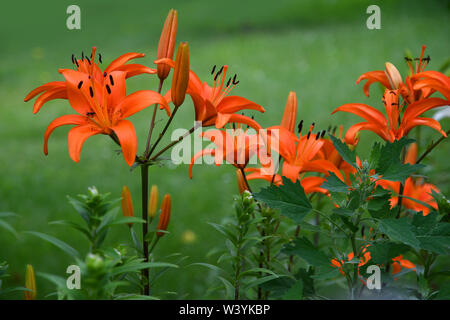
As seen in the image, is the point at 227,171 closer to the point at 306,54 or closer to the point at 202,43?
the point at 306,54

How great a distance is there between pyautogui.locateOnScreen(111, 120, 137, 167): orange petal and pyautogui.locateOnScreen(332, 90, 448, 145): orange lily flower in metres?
0.34

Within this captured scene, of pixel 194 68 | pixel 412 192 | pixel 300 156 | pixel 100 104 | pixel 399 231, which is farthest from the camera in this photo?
pixel 194 68

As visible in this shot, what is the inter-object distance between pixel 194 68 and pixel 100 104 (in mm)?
4487

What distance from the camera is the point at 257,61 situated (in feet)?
18.2

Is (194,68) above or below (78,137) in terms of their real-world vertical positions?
above

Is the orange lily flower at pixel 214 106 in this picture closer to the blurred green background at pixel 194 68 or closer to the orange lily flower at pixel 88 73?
the orange lily flower at pixel 88 73

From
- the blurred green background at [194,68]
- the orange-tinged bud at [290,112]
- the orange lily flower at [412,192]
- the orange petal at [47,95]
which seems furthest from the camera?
the blurred green background at [194,68]

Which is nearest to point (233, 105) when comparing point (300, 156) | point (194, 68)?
point (300, 156)

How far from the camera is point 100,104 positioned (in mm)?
719

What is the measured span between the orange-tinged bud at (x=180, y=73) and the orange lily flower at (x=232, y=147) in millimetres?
86

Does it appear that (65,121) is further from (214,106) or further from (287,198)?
(287,198)

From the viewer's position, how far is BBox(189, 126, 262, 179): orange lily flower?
0.76 m

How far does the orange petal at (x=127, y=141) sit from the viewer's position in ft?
2.07

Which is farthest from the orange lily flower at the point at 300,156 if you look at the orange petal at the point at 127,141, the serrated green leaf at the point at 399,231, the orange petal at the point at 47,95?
the orange petal at the point at 47,95
